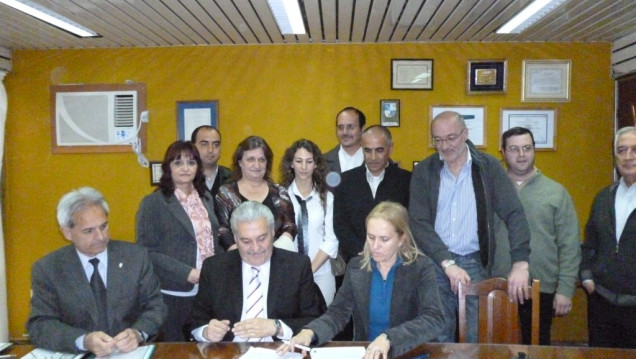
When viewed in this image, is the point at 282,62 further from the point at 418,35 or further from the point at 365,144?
the point at 365,144

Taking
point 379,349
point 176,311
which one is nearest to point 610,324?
point 379,349

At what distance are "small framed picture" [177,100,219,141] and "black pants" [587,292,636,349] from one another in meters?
3.50

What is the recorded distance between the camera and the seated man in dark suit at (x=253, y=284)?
2396 millimetres

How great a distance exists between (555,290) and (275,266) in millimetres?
2019

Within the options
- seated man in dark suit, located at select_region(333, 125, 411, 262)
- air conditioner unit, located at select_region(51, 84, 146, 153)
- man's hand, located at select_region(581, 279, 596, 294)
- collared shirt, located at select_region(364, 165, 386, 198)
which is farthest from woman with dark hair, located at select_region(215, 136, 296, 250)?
air conditioner unit, located at select_region(51, 84, 146, 153)

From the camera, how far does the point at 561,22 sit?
422 centimetres

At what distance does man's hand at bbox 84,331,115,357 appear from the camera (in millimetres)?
2021

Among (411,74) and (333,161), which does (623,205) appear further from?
(411,74)

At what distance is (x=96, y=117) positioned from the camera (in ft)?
17.0

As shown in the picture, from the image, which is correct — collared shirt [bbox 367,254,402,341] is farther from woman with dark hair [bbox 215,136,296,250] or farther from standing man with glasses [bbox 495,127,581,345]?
standing man with glasses [bbox 495,127,581,345]

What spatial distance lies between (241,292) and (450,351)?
95 cm

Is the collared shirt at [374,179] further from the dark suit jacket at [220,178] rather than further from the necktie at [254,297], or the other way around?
the necktie at [254,297]

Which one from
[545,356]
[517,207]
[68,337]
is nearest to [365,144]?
[517,207]

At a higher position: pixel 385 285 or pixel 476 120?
pixel 476 120
